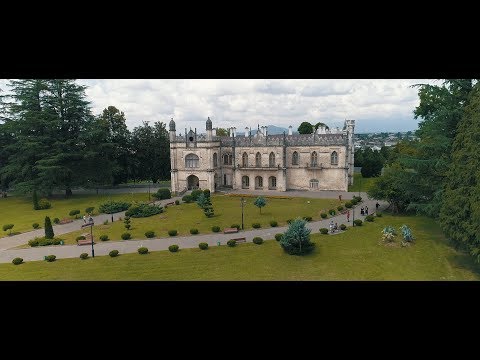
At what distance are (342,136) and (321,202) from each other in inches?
438

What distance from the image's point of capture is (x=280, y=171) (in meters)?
46.6

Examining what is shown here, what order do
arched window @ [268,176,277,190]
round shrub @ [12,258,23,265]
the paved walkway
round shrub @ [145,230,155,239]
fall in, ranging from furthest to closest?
1. arched window @ [268,176,277,190]
2. round shrub @ [145,230,155,239]
3. the paved walkway
4. round shrub @ [12,258,23,265]

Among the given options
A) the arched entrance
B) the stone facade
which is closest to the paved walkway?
the stone facade

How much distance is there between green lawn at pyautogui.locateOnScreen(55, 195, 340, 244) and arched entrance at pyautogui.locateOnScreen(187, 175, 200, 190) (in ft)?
27.5

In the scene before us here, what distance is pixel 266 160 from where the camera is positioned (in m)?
47.7

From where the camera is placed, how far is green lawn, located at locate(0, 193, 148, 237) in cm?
3321

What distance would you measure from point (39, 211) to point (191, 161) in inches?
738

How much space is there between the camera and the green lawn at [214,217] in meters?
28.6

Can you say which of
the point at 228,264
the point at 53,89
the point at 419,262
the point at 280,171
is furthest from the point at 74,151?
the point at 419,262

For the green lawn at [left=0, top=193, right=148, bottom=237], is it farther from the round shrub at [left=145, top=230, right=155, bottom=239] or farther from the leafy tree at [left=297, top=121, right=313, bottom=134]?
the leafy tree at [left=297, top=121, right=313, bottom=134]

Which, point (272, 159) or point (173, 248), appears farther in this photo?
point (272, 159)

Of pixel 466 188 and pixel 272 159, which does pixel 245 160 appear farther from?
pixel 466 188

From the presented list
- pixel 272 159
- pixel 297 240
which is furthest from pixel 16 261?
pixel 272 159

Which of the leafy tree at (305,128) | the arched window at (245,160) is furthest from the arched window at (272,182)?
the leafy tree at (305,128)
